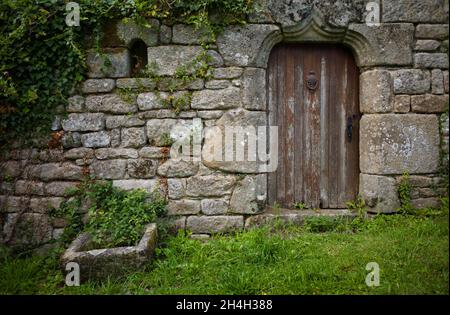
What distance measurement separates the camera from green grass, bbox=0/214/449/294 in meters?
2.54

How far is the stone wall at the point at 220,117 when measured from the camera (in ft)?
11.5

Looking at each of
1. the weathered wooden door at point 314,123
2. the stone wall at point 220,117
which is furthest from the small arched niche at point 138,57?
the weathered wooden door at point 314,123

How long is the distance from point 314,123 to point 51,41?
297 cm

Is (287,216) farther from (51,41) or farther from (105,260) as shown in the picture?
(51,41)

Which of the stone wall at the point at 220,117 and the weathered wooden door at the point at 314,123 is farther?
the weathered wooden door at the point at 314,123

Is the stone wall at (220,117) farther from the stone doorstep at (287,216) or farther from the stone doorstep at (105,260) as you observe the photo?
the stone doorstep at (105,260)

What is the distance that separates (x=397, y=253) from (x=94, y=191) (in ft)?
9.74

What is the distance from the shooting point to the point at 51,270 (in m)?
3.06

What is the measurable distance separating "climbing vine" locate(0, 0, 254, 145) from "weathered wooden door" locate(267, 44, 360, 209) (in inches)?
35.5

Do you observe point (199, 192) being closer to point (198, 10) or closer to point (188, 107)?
point (188, 107)

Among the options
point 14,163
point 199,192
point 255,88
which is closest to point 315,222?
point 199,192

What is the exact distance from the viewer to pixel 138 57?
146 inches

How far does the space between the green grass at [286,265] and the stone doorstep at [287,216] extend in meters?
0.16
